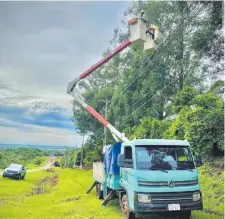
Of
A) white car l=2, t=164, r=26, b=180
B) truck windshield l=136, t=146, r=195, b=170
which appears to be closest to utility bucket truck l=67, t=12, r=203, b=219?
truck windshield l=136, t=146, r=195, b=170

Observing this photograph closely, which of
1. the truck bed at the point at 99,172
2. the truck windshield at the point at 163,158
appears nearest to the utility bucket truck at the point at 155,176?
the truck windshield at the point at 163,158

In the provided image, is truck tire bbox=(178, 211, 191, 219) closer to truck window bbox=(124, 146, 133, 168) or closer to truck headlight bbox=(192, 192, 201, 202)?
truck headlight bbox=(192, 192, 201, 202)

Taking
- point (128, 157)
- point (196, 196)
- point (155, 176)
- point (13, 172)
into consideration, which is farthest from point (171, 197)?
point (13, 172)

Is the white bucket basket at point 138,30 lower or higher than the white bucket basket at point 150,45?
higher

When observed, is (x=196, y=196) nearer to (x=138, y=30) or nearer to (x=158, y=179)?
(x=158, y=179)

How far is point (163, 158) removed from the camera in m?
8.47

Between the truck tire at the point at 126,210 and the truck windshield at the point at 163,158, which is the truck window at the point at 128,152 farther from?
the truck tire at the point at 126,210

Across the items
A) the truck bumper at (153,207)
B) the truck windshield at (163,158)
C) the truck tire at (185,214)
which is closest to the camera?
the truck bumper at (153,207)

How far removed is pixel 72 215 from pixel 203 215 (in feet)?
13.9

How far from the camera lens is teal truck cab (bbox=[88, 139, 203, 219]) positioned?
771cm

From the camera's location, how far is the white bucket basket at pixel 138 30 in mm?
9695

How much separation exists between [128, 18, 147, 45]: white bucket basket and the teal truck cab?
3.46 metres

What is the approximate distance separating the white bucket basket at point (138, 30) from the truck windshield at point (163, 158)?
3.66m

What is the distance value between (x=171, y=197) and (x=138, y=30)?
535 cm
